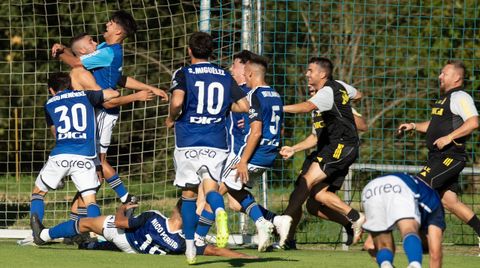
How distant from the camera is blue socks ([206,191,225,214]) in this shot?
9445 mm

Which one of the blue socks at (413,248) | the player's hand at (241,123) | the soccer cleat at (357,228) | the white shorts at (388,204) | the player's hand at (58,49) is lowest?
the soccer cleat at (357,228)

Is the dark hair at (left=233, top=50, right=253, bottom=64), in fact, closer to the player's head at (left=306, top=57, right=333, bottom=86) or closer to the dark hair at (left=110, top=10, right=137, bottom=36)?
the player's head at (left=306, top=57, right=333, bottom=86)

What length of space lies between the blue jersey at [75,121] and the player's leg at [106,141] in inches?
30.6

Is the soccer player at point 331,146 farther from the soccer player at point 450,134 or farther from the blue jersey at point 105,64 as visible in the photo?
the blue jersey at point 105,64

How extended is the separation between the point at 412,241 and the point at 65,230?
13.4 ft

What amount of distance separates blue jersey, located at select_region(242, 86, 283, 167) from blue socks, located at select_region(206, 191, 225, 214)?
2.08 metres

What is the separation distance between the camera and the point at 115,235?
412 inches

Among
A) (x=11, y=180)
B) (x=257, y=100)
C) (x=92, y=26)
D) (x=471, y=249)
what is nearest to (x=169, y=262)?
(x=257, y=100)

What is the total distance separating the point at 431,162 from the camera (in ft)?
37.1

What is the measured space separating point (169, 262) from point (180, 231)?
643 millimetres

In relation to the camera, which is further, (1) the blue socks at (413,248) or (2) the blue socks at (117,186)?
(2) the blue socks at (117,186)

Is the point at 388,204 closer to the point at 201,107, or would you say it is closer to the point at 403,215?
the point at 403,215

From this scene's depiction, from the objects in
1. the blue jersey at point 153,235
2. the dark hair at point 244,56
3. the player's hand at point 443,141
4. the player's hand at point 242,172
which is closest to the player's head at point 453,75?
the player's hand at point 443,141

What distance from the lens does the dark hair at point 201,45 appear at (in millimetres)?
9797
